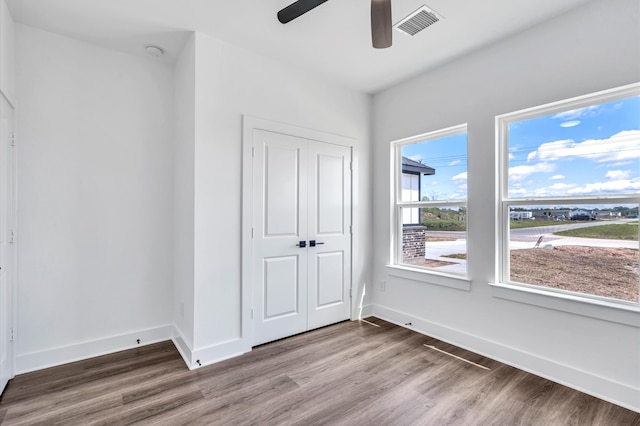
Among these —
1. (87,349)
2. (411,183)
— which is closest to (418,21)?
(411,183)

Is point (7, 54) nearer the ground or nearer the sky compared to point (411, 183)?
nearer the sky

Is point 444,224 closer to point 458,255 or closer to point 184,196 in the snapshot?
point 458,255

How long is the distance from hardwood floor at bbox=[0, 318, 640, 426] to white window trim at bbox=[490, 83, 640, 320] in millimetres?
595

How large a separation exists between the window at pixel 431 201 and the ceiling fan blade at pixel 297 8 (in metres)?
1.92

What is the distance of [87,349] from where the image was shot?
8.65 feet

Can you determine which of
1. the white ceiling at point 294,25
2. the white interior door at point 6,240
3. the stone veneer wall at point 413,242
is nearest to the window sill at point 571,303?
the stone veneer wall at point 413,242

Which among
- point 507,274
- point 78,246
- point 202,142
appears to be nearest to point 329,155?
point 202,142

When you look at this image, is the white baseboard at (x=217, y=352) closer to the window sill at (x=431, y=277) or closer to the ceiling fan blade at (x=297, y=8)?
the window sill at (x=431, y=277)

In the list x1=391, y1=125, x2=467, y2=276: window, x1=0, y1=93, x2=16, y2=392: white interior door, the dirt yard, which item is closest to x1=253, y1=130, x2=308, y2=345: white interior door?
x1=391, y1=125, x2=467, y2=276: window

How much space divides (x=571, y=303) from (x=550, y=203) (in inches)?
30.7

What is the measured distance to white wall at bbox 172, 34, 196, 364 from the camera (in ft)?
8.45

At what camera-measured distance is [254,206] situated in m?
2.86

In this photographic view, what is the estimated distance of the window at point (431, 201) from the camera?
3.08 metres

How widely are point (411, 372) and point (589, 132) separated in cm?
234
